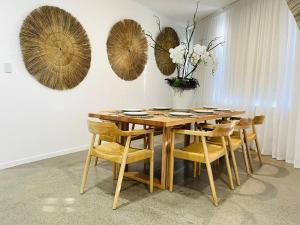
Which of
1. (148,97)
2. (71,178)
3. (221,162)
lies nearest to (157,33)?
(148,97)

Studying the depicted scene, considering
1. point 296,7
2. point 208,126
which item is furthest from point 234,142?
point 296,7

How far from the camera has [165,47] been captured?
15.3 feet

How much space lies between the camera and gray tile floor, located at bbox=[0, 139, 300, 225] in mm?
1627

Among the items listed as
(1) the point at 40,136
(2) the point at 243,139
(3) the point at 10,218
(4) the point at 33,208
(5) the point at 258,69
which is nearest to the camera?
(3) the point at 10,218

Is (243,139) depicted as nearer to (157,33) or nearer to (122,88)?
(122,88)

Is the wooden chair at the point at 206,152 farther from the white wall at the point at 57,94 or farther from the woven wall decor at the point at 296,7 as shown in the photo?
the white wall at the point at 57,94

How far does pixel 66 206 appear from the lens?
176 cm

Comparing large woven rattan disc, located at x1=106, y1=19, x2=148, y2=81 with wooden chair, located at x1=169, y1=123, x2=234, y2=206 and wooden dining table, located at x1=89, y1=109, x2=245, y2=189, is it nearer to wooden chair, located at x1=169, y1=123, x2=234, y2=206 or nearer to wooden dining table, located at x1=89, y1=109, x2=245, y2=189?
wooden dining table, located at x1=89, y1=109, x2=245, y2=189

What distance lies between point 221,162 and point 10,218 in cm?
237

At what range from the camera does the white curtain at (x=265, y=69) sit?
302 cm

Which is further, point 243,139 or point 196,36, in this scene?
point 196,36

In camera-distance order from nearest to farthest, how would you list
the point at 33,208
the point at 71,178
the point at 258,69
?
1. the point at 33,208
2. the point at 71,178
3. the point at 258,69

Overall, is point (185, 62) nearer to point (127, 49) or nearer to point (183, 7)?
point (127, 49)

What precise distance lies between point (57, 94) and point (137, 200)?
1.81 metres
